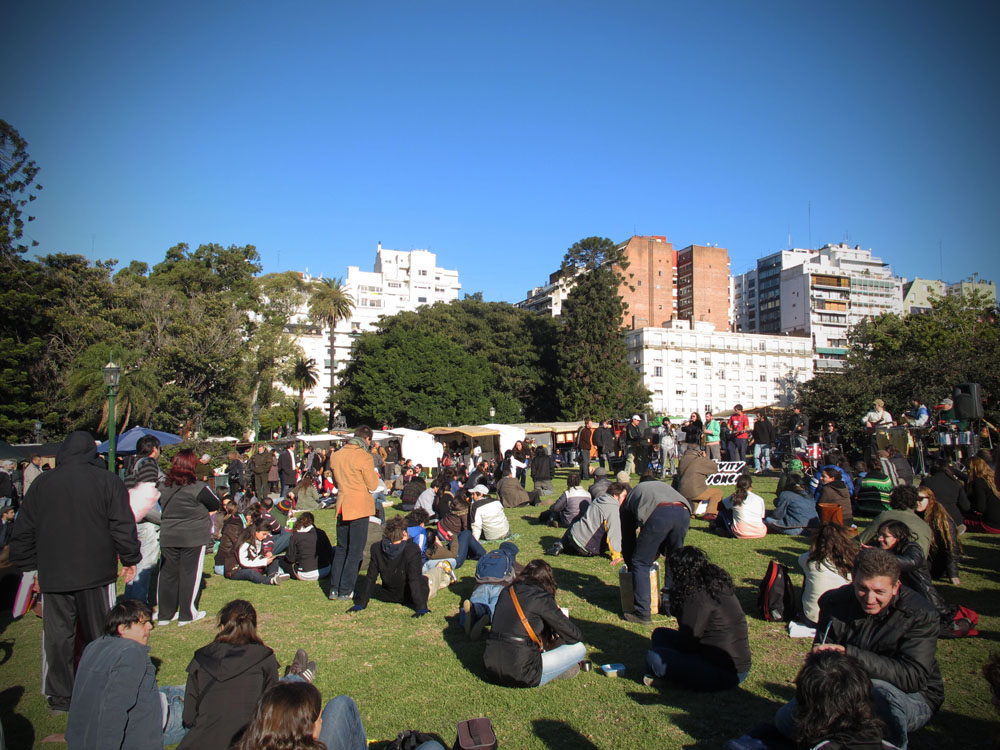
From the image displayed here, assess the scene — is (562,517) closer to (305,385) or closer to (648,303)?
(305,385)

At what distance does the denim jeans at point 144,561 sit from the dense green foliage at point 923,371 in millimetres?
31022

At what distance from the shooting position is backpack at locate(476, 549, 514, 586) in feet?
22.3

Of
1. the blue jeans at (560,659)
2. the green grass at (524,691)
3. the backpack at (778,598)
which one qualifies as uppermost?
the backpack at (778,598)

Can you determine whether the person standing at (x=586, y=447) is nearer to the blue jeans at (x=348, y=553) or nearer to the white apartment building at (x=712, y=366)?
the blue jeans at (x=348, y=553)

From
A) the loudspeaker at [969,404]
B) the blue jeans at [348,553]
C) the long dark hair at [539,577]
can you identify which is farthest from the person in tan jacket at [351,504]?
the loudspeaker at [969,404]

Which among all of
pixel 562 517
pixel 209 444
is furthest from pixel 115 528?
pixel 209 444

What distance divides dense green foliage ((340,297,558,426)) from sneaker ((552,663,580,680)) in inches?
1912

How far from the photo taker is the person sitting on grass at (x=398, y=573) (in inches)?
285

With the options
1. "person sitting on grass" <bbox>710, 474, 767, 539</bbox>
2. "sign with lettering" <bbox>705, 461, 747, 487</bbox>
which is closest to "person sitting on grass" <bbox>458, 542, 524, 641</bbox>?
"person sitting on grass" <bbox>710, 474, 767, 539</bbox>

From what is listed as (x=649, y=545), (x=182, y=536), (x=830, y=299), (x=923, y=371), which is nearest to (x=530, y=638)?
(x=649, y=545)

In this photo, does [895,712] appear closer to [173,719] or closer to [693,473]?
[173,719]

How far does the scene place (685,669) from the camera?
15.5 feet

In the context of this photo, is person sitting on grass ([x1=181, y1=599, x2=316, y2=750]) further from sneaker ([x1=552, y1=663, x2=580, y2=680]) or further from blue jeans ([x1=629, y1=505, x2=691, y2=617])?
blue jeans ([x1=629, y1=505, x2=691, y2=617])

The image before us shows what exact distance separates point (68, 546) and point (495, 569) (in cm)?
385
